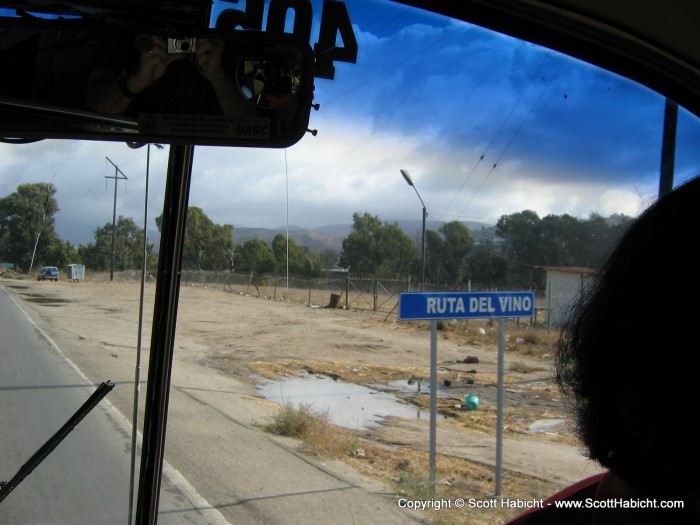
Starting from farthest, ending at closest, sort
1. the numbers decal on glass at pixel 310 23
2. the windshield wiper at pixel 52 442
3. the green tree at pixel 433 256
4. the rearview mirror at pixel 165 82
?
the green tree at pixel 433 256 < the windshield wiper at pixel 52 442 < the numbers decal on glass at pixel 310 23 < the rearview mirror at pixel 165 82

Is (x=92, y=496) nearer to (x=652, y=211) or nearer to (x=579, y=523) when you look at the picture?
(x=579, y=523)

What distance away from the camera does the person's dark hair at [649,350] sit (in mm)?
986

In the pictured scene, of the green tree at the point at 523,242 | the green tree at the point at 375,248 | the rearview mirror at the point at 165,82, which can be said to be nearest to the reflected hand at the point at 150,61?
the rearview mirror at the point at 165,82

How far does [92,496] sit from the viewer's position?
2.44 m

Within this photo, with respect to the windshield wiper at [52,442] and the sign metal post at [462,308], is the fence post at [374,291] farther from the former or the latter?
the windshield wiper at [52,442]

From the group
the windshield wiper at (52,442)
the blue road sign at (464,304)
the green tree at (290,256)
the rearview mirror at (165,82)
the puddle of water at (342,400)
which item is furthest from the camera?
the blue road sign at (464,304)

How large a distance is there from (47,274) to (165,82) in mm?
1160

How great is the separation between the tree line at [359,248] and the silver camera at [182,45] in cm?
82

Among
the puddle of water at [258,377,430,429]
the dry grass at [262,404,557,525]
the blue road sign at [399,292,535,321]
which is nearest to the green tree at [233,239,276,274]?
the puddle of water at [258,377,430,429]

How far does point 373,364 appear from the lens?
3.69 metres

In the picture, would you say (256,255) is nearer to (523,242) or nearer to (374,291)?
(374,291)

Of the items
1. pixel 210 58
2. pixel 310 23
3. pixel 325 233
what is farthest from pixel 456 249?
pixel 210 58

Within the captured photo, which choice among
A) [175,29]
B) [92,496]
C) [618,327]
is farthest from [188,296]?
[618,327]

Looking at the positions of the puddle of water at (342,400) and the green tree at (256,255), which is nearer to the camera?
the green tree at (256,255)
